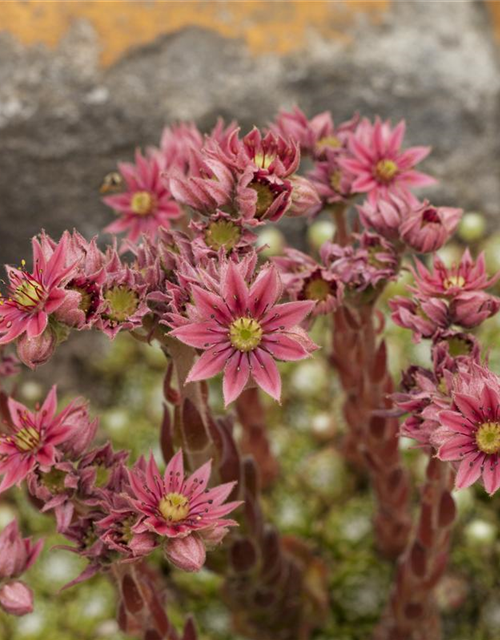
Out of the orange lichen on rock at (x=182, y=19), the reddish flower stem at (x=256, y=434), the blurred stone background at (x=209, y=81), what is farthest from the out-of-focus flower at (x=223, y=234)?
the orange lichen on rock at (x=182, y=19)

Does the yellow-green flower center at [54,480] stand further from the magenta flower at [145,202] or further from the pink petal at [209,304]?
the magenta flower at [145,202]

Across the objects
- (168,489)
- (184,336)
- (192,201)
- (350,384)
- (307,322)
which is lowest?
(350,384)

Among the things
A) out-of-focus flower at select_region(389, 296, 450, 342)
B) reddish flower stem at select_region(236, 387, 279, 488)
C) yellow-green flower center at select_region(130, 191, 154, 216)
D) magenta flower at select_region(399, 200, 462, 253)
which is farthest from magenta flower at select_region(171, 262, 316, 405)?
reddish flower stem at select_region(236, 387, 279, 488)

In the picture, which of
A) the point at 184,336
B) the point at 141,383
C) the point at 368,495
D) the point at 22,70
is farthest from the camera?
the point at 141,383

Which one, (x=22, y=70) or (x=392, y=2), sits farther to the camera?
(x=392, y=2)

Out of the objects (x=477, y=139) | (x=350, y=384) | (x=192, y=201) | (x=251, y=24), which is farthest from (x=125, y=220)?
(x=477, y=139)

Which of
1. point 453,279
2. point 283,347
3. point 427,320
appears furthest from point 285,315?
point 453,279

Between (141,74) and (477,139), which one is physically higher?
(141,74)

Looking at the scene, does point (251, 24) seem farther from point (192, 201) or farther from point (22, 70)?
point (192, 201)

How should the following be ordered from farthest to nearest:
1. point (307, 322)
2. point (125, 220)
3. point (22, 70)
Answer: point (22, 70) → point (125, 220) → point (307, 322)
